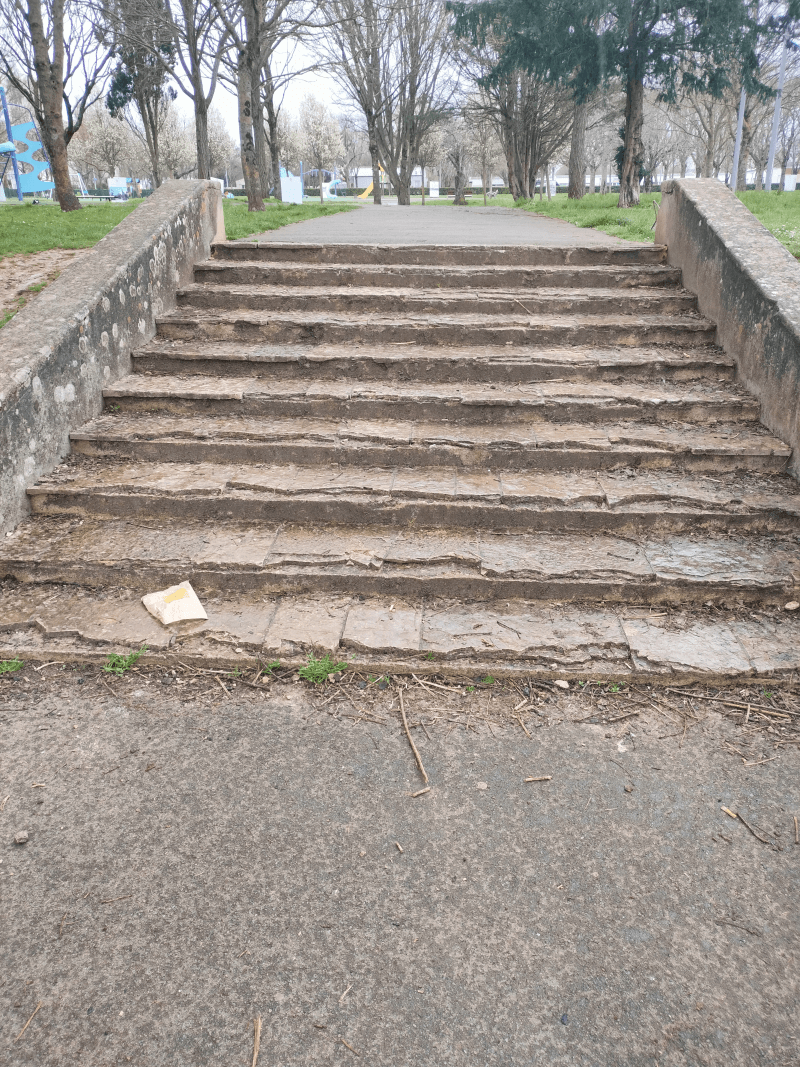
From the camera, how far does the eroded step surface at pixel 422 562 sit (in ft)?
11.5

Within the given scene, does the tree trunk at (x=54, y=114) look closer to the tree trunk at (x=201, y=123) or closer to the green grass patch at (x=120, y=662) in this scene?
the tree trunk at (x=201, y=123)

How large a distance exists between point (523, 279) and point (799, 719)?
4.45m

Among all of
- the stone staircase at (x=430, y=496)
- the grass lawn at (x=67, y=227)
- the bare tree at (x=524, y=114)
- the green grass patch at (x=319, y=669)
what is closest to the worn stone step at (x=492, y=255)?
the stone staircase at (x=430, y=496)

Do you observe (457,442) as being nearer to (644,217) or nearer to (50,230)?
(644,217)

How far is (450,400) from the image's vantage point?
469 cm

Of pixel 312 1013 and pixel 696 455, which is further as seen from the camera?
pixel 696 455

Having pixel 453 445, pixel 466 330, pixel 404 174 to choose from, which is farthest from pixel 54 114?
pixel 404 174

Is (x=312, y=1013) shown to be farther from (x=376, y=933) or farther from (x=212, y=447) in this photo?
(x=212, y=447)

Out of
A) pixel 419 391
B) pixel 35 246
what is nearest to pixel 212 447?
pixel 419 391

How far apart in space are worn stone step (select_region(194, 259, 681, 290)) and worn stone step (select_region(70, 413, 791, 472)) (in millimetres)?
2092

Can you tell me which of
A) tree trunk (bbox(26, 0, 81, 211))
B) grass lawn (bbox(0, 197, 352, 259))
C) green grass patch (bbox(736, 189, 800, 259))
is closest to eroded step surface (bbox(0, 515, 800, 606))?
green grass patch (bbox(736, 189, 800, 259))

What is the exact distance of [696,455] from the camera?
167 inches

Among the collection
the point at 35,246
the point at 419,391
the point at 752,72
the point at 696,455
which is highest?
the point at 752,72

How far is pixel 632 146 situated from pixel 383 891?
17674 mm
